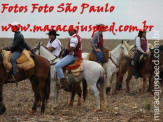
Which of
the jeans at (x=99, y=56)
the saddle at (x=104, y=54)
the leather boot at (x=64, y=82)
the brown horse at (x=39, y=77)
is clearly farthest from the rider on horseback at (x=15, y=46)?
the jeans at (x=99, y=56)

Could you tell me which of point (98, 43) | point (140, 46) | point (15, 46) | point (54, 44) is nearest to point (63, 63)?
point (15, 46)

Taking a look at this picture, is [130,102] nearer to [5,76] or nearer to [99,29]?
[99,29]

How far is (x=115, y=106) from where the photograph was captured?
13.6 meters

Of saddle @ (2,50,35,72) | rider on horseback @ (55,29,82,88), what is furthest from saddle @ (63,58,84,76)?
saddle @ (2,50,35,72)

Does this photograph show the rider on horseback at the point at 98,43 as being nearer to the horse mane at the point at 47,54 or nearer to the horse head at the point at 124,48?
the horse head at the point at 124,48

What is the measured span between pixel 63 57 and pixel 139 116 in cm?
337

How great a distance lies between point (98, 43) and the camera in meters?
16.2

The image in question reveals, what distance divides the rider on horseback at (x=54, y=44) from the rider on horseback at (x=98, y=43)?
1687 millimetres

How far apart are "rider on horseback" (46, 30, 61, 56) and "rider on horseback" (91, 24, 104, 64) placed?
5.53 feet

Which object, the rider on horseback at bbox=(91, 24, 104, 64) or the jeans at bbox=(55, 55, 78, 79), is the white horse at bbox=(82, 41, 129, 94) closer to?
the rider on horseback at bbox=(91, 24, 104, 64)

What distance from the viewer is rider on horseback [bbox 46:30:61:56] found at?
14.1 m

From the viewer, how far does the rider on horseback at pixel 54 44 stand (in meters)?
14.1

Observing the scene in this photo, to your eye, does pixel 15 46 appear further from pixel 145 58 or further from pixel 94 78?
pixel 145 58

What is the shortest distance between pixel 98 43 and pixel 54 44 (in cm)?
243
